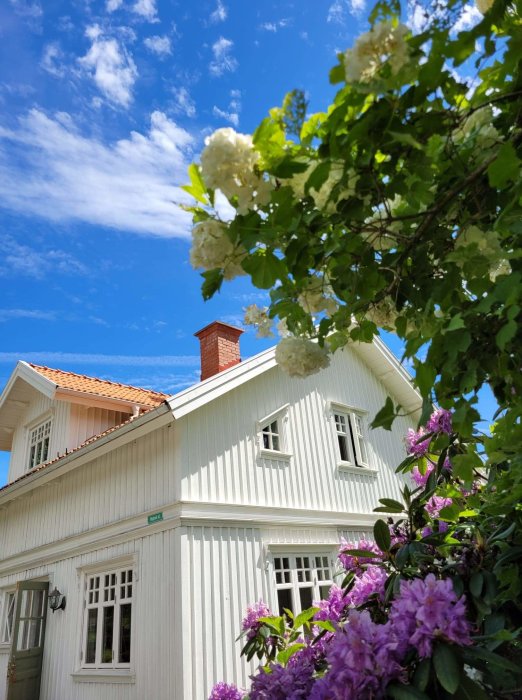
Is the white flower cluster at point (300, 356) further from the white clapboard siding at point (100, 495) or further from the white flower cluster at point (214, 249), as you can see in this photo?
the white clapboard siding at point (100, 495)

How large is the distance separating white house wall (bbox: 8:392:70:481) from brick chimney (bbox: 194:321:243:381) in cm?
309

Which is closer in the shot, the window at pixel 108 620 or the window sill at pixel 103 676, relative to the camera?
the window sill at pixel 103 676

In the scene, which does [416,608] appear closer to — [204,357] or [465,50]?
[465,50]

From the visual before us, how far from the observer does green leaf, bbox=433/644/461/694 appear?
4.75 ft

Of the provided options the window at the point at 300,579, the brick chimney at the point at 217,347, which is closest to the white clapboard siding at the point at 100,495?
the window at the point at 300,579

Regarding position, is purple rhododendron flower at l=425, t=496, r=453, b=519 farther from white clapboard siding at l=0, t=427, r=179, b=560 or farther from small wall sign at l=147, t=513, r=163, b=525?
small wall sign at l=147, t=513, r=163, b=525

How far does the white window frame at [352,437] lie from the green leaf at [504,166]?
9342 millimetres

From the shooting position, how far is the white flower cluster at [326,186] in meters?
1.41

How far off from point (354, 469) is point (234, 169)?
31.8ft

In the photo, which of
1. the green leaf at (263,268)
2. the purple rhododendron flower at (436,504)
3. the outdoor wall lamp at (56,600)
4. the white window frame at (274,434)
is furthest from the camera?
the white window frame at (274,434)

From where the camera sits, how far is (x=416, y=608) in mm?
1581

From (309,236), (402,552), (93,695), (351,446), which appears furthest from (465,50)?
(351,446)

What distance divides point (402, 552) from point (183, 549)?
16.9ft

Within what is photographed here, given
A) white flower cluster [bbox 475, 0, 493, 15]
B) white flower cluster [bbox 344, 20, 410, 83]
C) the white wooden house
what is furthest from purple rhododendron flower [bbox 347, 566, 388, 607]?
the white wooden house
